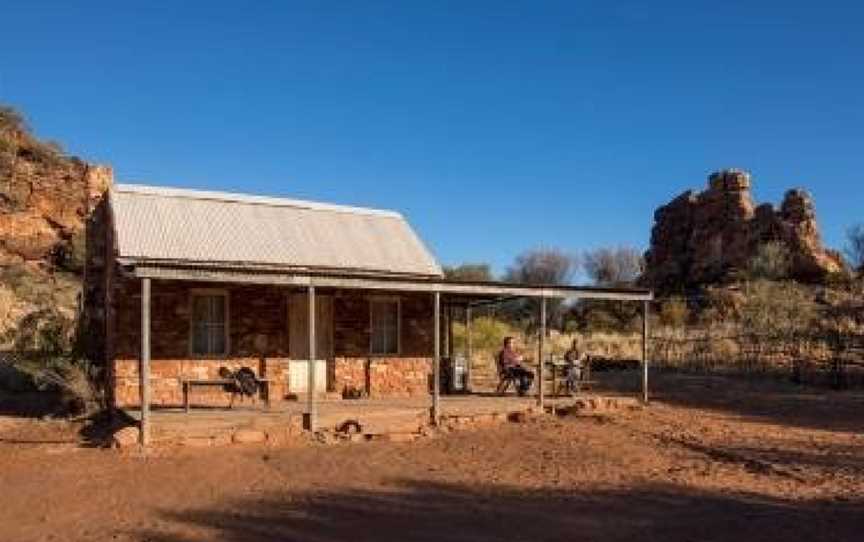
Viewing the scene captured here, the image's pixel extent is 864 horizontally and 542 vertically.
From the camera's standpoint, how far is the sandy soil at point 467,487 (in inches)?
Result: 400

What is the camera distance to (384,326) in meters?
20.1

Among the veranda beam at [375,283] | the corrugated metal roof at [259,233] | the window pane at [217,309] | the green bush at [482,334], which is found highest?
the corrugated metal roof at [259,233]

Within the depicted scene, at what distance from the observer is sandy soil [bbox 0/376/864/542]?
10.1 metres

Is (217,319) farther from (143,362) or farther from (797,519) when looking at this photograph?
(797,519)

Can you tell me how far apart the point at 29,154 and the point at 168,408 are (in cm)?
2770

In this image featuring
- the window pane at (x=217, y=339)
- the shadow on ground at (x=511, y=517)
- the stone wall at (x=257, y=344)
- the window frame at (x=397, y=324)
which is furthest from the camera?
the window frame at (x=397, y=324)

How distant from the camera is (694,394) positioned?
2473cm

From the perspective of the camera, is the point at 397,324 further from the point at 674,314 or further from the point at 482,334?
the point at 674,314

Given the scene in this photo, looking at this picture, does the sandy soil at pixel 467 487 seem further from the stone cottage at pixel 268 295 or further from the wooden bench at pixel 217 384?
the stone cottage at pixel 268 295

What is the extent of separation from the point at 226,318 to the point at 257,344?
2.63 ft

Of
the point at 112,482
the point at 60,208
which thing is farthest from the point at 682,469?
the point at 60,208

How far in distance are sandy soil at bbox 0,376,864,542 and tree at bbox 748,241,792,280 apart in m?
28.2

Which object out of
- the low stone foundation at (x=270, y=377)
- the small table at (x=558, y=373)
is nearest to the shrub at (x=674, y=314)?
the small table at (x=558, y=373)

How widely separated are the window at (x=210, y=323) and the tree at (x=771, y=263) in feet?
108
